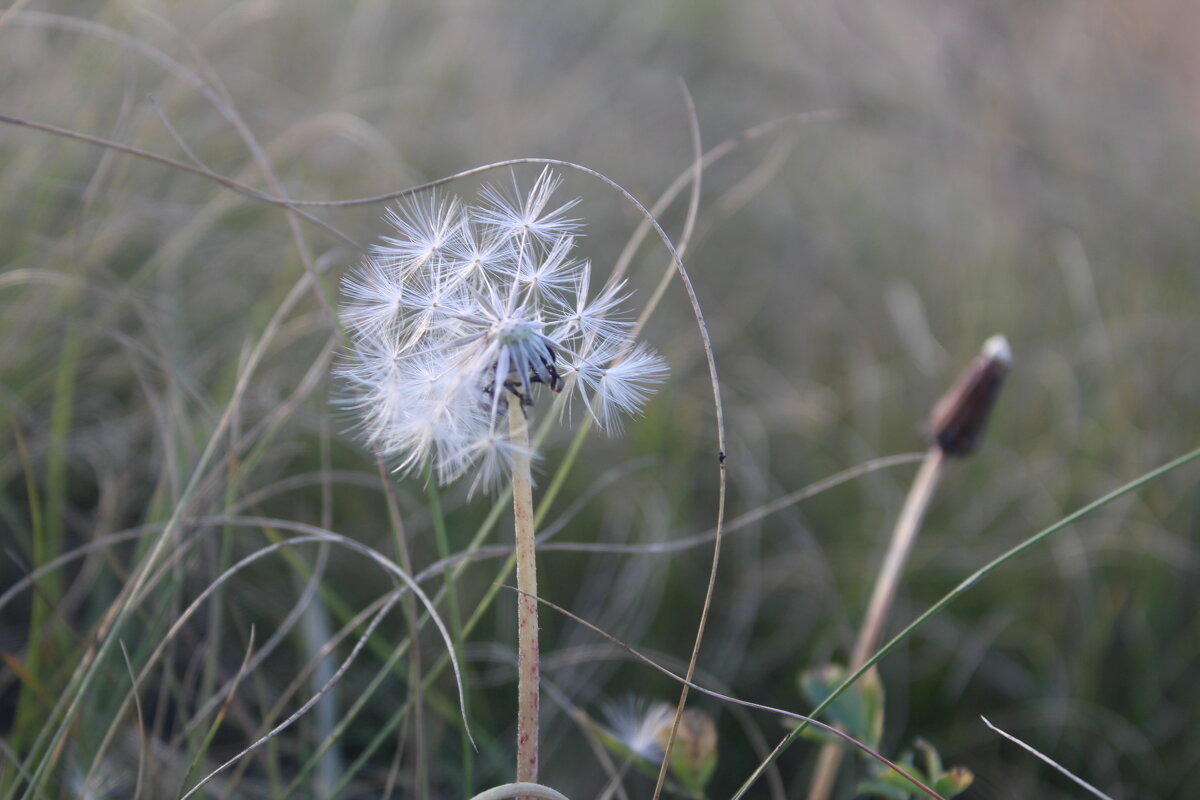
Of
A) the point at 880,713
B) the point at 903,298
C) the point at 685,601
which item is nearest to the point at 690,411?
the point at 685,601

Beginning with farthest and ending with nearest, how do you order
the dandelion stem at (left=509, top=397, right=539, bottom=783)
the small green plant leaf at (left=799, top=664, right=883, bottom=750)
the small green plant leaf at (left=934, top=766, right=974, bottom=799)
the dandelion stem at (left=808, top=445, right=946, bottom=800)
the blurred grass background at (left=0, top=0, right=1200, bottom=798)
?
the blurred grass background at (left=0, top=0, right=1200, bottom=798) < the dandelion stem at (left=808, top=445, right=946, bottom=800) < the small green plant leaf at (left=799, top=664, right=883, bottom=750) < the small green plant leaf at (left=934, top=766, right=974, bottom=799) < the dandelion stem at (left=509, top=397, right=539, bottom=783)

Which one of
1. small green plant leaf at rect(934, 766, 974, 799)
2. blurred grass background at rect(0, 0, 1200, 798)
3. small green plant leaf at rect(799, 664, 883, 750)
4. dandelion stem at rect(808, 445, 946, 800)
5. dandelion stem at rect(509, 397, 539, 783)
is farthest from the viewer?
blurred grass background at rect(0, 0, 1200, 798)

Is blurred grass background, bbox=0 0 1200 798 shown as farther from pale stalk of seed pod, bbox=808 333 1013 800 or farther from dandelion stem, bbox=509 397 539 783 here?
pale stalk of seed pod, bbox=808 333 1013 800

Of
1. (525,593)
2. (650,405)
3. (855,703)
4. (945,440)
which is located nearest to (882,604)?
(855,703)

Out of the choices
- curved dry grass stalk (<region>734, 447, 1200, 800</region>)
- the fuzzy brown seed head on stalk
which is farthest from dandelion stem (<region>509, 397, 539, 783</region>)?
the fuzzy brown seed head on stalk

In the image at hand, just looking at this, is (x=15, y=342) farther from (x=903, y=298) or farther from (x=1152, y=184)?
(x=1152, y=184)

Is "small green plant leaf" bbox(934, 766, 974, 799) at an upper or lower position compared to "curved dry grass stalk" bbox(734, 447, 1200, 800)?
lower

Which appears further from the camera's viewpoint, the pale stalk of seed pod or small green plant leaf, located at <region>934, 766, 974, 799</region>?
the pale stalk of seed pod

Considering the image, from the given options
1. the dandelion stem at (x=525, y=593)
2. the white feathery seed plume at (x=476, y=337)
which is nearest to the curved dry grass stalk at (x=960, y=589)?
the dandelion stem at (x=525, y=593)
